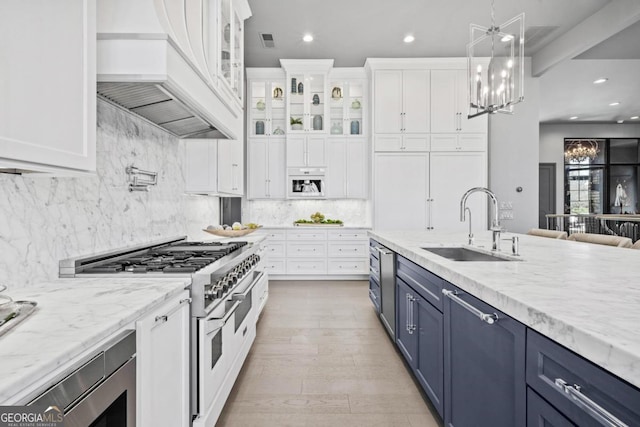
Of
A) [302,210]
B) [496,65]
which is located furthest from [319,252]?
[496,65]

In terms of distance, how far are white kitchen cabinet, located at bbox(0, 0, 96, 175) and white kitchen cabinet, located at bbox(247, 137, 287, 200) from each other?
4.46 metres

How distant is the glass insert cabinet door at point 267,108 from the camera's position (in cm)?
574

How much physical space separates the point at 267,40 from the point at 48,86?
4287 millimetres

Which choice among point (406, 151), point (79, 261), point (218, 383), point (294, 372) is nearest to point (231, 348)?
point (218, 383)

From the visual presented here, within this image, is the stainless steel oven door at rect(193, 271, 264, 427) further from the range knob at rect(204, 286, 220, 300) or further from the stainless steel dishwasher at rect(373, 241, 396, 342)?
the stainless steel dishwasher at rect(373, 241, 396, 342)

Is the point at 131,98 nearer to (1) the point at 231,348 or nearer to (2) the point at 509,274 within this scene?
(1) the point at 231,348

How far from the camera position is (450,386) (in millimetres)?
1626

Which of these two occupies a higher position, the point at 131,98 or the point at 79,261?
the point at 131,98

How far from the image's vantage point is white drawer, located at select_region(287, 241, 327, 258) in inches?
218

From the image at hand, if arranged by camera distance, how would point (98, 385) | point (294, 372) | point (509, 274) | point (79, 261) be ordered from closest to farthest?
point (98, 385) < point (509, 274) < point (79, 261) < point (294, 372)

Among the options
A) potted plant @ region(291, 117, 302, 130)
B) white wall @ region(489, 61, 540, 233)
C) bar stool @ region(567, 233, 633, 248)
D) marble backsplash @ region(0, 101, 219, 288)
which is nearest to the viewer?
marble backsplash @ region(0, 101, 219, 288)

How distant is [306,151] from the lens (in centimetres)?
564

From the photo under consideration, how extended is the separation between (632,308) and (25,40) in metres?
1.80

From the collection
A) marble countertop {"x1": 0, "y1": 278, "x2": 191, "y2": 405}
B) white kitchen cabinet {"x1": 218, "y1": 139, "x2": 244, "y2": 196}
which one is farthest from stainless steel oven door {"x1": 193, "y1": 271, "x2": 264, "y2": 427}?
white kitchen cabinet {"x1": 218, "y1": 139, "x2": 244, "y2": 196}
